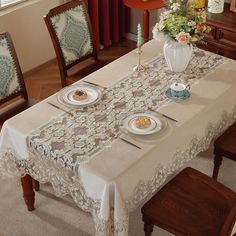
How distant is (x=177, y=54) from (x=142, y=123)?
602 millimetres

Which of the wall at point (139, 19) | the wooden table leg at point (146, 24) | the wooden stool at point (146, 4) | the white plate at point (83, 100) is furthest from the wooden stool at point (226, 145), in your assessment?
the wall at point (139, 19)

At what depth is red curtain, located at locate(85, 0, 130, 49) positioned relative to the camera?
14.6 ft

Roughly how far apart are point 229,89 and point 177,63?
34 cm

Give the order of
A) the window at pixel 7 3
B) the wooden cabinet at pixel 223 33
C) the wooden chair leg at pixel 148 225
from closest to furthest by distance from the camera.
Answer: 1. the wooden chair leg at pixel 148 225
2. the wooden cabinet at pixel 223 33
3. the window at pixel 7 3

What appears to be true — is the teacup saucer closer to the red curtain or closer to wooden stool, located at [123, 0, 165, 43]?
wooden stool, located at [123, 0, 165, 43]

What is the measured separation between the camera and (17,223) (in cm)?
285

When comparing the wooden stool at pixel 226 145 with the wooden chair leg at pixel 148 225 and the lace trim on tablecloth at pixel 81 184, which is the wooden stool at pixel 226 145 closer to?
the lace trim on tablecloth at pixel 81 184

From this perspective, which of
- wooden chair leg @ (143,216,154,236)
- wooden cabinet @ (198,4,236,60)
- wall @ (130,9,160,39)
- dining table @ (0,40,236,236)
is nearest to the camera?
dining table @ (0,40,236,236)

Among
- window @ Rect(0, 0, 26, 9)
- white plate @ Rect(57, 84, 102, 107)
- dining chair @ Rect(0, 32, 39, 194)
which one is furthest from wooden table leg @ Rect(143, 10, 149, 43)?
white plate @ Rect(57, 84, 102, 107)

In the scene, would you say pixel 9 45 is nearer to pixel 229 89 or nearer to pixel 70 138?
pixel 70 138

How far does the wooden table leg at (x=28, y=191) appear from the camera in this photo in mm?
2701

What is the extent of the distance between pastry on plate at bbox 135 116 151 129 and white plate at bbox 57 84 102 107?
315 millimetres

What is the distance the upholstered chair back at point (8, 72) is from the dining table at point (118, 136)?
1.57ft

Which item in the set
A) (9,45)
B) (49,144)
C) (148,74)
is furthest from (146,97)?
(9,45)
